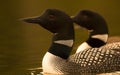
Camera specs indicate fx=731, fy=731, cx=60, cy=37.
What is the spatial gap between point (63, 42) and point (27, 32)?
5.48m

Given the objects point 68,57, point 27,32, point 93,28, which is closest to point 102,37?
point 93,28

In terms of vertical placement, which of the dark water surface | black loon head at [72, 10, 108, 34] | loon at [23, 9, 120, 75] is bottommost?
the dark water surface

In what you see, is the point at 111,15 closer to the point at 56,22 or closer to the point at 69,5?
the point at 69,5

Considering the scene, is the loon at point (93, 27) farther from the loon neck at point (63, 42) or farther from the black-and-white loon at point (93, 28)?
the loon neck at point (63, 42)

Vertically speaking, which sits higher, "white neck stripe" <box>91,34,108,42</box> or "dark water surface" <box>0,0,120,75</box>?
"white neck stripe" <box>91,34,108,42</box>

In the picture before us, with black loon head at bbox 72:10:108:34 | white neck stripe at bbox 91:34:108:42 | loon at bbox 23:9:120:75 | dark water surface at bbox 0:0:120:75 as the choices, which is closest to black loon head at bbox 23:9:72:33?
loon at bbox 23:9:120:75

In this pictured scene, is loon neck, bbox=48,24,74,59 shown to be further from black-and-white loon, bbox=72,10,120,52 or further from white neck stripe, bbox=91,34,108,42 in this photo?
white neck stripe, bbox=91,34,108,42

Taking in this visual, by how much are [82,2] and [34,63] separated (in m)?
10.5

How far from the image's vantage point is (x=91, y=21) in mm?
10758

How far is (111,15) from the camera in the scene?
18.2 metres

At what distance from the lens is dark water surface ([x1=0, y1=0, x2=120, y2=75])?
429 inches

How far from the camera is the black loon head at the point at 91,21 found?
10664 mm

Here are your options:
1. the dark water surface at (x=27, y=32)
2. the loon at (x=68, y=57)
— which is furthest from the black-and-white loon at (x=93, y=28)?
the dark water surface at (x=27, y=32)

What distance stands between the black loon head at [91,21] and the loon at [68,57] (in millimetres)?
716
